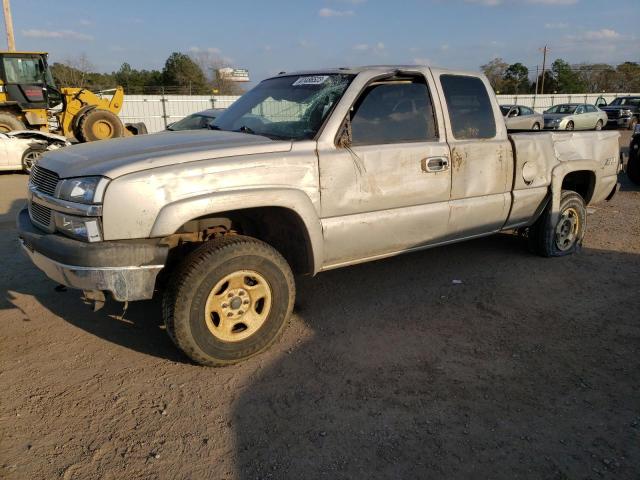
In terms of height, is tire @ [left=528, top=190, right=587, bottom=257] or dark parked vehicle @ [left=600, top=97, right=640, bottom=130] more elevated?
dark parked vehicle @ [left=600, top=97, right=640, bottom=130]

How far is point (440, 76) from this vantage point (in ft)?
14.4

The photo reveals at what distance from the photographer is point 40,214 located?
3410 millimetres

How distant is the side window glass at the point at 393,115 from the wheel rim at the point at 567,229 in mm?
2213

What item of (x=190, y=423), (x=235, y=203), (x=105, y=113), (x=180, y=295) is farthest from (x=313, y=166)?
(x=105, y=113)

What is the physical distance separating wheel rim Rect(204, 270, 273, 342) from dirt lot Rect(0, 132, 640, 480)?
0.26 metres

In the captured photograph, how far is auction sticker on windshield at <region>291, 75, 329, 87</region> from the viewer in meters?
4.08

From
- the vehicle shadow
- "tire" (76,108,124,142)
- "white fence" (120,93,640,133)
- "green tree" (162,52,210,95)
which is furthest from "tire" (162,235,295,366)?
"green tree" (162,52,210,95)

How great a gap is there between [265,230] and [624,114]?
30071 mm

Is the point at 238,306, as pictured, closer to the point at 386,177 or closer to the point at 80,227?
the point at 80,227

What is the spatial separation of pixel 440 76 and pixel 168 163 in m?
2.53

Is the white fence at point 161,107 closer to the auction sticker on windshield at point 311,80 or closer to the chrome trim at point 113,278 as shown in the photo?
the auction sticker on windshield at point 311,80

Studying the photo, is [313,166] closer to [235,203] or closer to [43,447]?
[235,203]

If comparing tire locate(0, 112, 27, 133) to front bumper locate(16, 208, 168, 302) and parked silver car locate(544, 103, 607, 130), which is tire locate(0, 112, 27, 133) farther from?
parked silver car locate(544, 103, 607, 130)

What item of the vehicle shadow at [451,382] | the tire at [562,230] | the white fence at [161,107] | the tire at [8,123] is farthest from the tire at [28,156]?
the white fence at [161,107]
